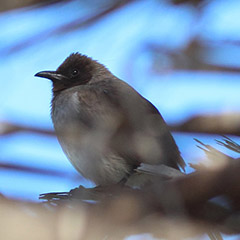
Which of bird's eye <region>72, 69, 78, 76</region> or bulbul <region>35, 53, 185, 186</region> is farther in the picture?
bird's eye <region>72, 69, 78, 76</region>

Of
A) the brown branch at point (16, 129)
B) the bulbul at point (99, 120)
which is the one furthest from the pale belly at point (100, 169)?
the brown branch at point (16, 129)

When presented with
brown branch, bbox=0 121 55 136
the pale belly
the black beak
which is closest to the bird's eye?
the black beak

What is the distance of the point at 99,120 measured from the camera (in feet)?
7.04

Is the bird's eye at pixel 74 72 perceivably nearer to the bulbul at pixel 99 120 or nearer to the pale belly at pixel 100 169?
the bulbul at pixel 99 120

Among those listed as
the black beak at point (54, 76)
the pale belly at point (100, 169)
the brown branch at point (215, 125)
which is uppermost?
the brown branch at point (215, 125)

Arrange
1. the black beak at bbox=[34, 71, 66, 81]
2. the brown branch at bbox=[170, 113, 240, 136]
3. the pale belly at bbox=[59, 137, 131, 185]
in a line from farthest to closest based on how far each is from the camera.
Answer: the black beak at bbox=[34, 71, 66, 81] < the pale belly at bbox=[59, 137, 131, 185] < the brown branch at bbox=[170, 113, 240, 136]

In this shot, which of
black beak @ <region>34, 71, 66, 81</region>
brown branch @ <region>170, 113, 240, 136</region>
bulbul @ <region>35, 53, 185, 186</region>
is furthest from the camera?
black beak @ <region>34, 71, 66, 81</region>

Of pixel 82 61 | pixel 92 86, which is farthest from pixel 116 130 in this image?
pixel 82 61

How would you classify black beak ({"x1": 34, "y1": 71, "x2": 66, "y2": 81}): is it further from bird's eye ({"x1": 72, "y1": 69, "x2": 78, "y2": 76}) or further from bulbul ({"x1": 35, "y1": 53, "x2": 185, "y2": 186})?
bird's eye ({"x1": 72, "y1": 69, "x2": 78, "y2": 76})

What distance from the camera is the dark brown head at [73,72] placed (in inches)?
198

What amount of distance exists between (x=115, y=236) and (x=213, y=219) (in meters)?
0.15


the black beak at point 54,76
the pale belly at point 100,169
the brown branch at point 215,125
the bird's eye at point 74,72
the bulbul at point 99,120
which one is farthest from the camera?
the bird's eye at point 74,72

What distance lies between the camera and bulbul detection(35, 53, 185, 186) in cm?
125

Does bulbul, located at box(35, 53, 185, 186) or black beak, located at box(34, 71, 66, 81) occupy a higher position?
black beak, located at box(34, 71, 66, 81)
